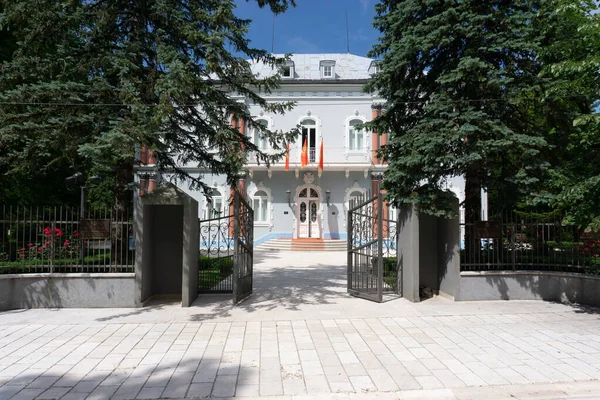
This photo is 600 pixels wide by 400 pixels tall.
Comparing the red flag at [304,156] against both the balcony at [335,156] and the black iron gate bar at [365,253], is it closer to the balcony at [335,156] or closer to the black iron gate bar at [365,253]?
the balcony at [335,156]

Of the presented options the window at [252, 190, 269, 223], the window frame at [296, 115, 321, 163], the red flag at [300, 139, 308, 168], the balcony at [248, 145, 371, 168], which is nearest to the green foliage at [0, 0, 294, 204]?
the red flag at [300, 139, 308, 168]

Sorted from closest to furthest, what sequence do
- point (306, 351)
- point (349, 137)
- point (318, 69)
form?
point (306, 351) < point (349, 137) < point (318, 69)

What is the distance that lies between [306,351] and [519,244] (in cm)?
615

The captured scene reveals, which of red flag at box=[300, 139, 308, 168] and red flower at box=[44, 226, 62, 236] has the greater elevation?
red flag at box=[300, 139, 308, 168]

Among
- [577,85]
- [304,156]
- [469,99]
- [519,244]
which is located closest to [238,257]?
[469,99]

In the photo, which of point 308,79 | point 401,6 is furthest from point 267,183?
point 401,6

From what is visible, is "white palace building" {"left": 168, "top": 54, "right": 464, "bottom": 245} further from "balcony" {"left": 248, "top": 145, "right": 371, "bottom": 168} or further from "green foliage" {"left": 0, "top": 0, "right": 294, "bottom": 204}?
"green foliage" {"left": 0, "top": 0, "right": 294, "bottom": 204}

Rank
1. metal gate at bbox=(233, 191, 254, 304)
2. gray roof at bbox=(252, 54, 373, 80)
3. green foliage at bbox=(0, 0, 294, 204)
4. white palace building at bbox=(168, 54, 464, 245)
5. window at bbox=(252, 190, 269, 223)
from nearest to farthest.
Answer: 1. green foliage at bbox=(0, 0, 294, 204)
2. metal gate at bbox=(233, 191, 254, 304)
3. white palace building at bbox=(168, 54, 464, 245)
4. window at bbox=(252, 190, 269, 223)
5. gray roof at bbox=(252, 54, 373, 80)

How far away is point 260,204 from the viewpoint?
2286 centimetres

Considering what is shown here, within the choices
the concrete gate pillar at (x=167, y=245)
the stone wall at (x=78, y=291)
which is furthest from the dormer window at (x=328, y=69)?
the stone wall at (x=78, y=291)

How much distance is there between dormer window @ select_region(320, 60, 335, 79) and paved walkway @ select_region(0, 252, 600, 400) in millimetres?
18343

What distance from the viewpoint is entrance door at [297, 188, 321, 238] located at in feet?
74.7

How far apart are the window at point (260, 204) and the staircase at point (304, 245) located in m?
2.05

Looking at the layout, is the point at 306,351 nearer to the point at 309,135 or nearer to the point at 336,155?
the point at 336,155
